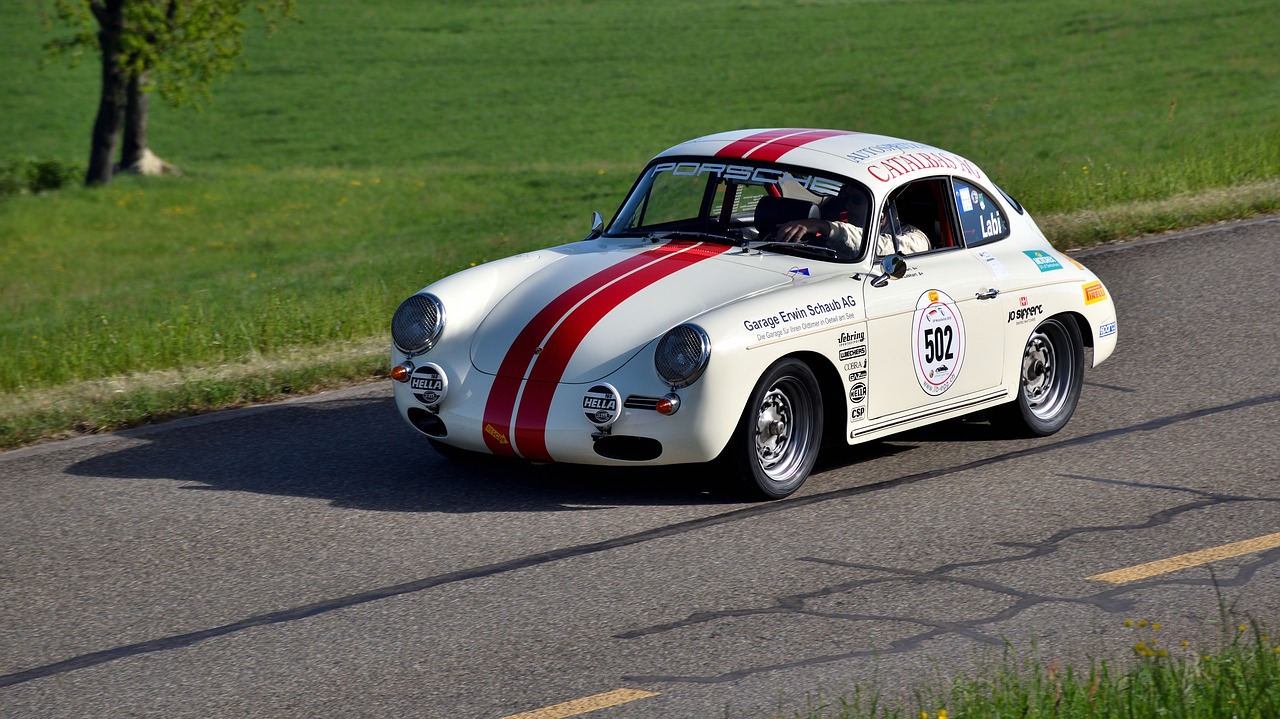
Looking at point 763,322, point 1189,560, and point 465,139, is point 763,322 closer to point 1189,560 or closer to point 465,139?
point 1189,560

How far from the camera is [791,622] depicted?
5.32 meters

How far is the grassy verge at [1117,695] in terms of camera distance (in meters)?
4.09

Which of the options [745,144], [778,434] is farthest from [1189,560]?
[745,144]

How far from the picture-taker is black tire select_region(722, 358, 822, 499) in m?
6.69

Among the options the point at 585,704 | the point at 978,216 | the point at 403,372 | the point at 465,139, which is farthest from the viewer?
the point at 465,139

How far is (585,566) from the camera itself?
19.6 feet

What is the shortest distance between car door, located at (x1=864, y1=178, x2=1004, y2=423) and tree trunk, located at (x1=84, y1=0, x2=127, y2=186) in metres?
21.6

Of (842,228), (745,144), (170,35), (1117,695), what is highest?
(170,35)

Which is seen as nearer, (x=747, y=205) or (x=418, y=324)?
(x=418, y=324)

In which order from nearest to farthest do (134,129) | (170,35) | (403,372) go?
(403,372)
(170,35)
(134,129)

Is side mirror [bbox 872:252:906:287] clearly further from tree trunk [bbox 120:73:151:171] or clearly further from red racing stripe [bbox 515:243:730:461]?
tree trunk [bbox 120:73:151:171]

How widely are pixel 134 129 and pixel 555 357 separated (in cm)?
2627

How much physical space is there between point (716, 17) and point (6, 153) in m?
22.1

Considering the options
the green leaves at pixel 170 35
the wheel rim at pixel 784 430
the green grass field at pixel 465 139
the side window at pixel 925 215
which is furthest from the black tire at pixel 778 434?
the green leaves at pixel 170 35
